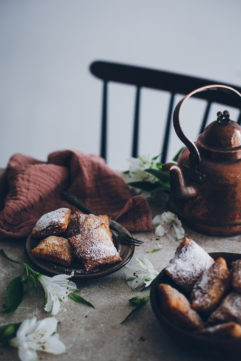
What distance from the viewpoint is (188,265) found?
70cm

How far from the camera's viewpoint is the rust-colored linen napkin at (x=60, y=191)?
40.5 inches

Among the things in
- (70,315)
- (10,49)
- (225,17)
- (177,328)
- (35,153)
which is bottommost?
(35,153)

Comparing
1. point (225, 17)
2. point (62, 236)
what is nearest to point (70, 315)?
point (62, 236)

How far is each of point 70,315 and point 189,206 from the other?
40 centimetres

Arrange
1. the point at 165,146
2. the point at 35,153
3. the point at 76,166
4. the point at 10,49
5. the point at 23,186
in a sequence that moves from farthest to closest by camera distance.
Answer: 1. the point at 35,153
2. the point at 10,49
3. the point at 165,146
4. the point at 76,166
5. the point at 23,186

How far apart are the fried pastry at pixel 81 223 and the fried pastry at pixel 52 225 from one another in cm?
1

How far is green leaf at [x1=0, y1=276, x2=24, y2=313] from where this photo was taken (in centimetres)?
74

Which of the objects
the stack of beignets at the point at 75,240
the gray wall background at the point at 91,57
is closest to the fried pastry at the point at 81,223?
the stack of beignets at the point at 75,240

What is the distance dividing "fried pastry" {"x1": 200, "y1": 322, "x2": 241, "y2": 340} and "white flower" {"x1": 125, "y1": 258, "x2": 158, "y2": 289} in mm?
235

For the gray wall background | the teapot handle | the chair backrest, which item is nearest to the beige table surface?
the teapot handle

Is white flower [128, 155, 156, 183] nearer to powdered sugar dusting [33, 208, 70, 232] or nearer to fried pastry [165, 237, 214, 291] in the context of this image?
powdered sugar dusting [33, 208, 70, 232]

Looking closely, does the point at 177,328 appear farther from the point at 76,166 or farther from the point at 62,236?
Result: the point at 76,166

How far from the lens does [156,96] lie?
7.72 ft

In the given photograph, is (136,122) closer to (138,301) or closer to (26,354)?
(138,301)
